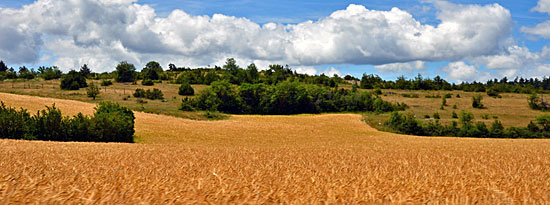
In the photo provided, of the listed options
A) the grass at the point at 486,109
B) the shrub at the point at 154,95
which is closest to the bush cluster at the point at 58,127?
the grass at the point at 486,109

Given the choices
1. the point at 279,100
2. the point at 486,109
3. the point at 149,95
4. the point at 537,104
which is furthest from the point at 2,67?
the point at 537,104

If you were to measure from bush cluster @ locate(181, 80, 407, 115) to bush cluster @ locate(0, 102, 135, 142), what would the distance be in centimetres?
4480

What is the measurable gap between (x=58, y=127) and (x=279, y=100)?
6024 centimetres

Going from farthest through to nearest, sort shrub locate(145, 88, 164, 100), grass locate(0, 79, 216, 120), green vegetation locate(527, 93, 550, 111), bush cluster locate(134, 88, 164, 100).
Result: green vegetation locate(527, 93, 550, 111)
bush cluster locate(134, 88, 164, 100)
shrub locate(145, 88, 164, 100)
grass locate(0, 79, 216, 120)

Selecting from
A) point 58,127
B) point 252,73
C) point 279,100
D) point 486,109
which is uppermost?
point 252,73

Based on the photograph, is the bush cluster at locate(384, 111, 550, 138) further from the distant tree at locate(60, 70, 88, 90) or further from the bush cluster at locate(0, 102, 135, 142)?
the distant tree at locate(60, 70, 88, 90)

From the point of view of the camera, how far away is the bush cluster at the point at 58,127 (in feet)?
113

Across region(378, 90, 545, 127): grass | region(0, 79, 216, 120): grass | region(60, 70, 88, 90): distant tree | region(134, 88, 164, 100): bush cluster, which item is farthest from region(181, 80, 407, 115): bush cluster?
region(60, 70, 88, 90): distant tree

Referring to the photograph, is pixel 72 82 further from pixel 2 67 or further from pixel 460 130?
pixel 2 67

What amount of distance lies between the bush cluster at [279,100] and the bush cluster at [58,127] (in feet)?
147

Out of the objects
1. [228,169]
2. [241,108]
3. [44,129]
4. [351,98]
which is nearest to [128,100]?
[241,108]

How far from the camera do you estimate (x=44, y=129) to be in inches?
1405

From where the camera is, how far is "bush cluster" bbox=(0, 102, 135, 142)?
3441cm

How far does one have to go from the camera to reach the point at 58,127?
118 ft
